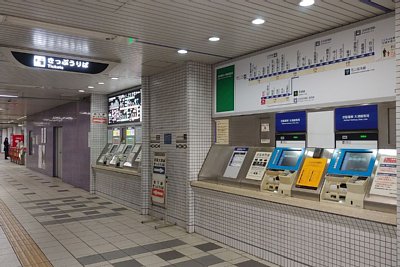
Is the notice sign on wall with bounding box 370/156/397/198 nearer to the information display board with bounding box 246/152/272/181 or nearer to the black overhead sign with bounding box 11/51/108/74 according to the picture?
the information display board with bounding box 246/152/272/181

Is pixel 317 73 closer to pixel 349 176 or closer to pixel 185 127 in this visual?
pixel 349 176

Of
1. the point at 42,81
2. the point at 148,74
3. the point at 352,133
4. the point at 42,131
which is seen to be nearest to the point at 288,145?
the point at 352,133

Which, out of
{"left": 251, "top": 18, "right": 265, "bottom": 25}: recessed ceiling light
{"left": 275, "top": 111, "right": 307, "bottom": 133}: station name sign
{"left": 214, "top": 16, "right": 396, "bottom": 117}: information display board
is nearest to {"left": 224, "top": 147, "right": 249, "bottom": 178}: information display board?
{"left": 214, "top": 16, "right": 396, "bottom": 117}: information display board

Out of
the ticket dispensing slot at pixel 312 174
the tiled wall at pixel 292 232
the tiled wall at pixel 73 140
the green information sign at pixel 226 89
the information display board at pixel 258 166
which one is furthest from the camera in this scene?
the tiled wall at pixel 73 140

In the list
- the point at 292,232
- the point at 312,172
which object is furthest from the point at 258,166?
the point at 292,232

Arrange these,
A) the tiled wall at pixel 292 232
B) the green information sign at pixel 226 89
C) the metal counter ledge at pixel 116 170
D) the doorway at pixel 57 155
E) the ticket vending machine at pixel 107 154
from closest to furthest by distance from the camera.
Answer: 1. the tiled wall at pixel 292 232
2. the green information sign at pixel 226 89
3. the metal counter ledge at pixel 116 170
4. the ticket vending machine at pixel 107 154
5. the doorway at pixel 57 155

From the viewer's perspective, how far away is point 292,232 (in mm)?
4262

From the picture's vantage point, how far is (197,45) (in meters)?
4.95

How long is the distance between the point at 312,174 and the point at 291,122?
84cm

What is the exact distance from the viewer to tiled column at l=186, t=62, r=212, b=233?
595cm

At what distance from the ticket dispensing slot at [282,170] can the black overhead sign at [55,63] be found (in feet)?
10.6

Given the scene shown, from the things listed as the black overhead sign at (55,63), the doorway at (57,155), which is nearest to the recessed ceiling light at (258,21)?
the black overhead sign at (55,63)

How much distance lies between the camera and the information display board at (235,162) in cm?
546

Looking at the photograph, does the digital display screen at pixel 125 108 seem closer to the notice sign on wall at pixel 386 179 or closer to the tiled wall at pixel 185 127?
the tiled wall at pixel 185 127
